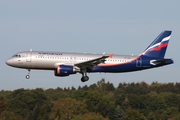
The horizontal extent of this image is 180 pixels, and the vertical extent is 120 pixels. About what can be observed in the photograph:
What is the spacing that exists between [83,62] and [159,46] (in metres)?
14.1

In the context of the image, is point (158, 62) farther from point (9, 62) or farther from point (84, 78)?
point (9, 62)

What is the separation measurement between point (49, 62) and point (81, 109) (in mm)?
58051

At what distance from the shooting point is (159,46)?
9050 cm

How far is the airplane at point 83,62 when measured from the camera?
267 feet

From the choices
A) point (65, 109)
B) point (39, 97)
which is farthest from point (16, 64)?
point (39, 97)

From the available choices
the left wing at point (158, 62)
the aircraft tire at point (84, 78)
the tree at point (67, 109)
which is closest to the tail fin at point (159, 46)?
the left wing at point (158, 62)

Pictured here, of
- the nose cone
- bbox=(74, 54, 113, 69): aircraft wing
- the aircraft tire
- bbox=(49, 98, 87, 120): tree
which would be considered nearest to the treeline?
bbox=(49, 98, 87, 120): tree

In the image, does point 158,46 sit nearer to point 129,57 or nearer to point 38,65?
point 129,57

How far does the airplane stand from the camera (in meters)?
81.4

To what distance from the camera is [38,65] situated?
81.2 metres

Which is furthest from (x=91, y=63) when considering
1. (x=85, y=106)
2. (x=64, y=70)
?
(x=85, y=106)

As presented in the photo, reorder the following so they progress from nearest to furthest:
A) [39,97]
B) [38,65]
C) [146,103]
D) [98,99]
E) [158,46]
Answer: [38,65] < [158,46] < [98,99] < [39,97] < [146,103]

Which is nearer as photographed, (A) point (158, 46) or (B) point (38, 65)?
(B) point (38, 65)

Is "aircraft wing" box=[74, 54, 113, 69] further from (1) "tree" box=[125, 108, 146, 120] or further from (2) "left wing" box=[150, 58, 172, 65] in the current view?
(1) "tree" box=[125, 108, 146, 120]
